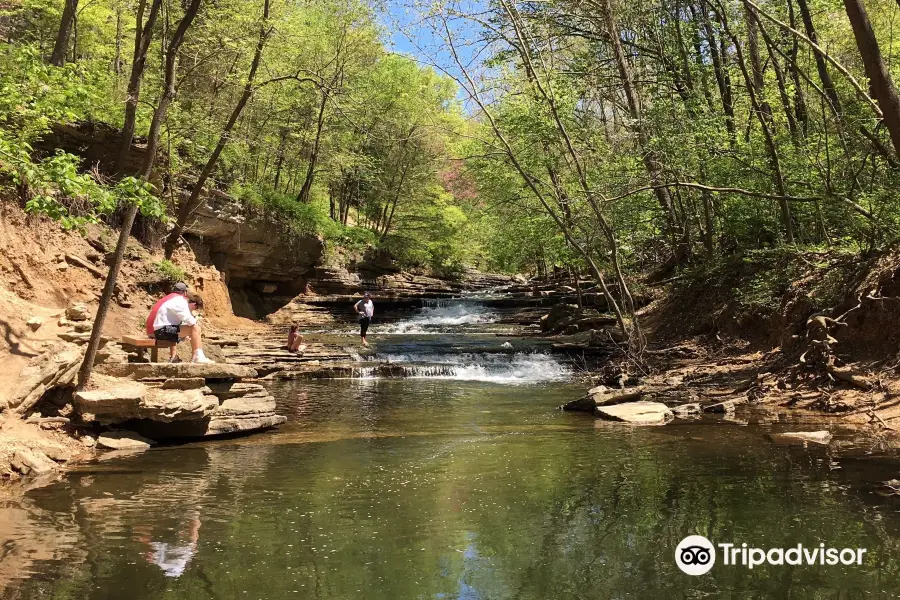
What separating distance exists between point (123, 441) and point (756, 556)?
747 centimetres

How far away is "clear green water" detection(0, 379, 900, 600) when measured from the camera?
4.13m

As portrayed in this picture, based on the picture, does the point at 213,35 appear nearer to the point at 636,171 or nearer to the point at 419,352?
the point at 419,352

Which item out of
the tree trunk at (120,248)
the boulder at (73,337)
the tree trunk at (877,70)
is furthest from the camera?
the boulder at (73,337)

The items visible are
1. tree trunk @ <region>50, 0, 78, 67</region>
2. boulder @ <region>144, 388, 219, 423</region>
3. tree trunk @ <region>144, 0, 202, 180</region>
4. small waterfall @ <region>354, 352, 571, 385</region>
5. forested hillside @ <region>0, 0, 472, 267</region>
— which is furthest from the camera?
small waterfall @ <region>354, 352, 571, 385</region>

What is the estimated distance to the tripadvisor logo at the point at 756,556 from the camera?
439cm

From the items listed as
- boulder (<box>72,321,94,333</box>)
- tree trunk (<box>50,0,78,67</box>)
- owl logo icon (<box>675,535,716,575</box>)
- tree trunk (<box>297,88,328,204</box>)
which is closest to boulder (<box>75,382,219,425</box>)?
boulder (<box>72,321,94,333</box>)

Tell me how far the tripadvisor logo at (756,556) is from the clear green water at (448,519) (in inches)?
3.3

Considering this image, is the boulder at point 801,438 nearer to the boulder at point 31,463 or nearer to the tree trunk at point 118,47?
the boulder at point 31,463

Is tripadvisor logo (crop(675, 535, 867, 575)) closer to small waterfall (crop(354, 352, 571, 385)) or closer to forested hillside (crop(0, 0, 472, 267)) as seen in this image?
forested hillside (crop(0, 0, 472, 267))

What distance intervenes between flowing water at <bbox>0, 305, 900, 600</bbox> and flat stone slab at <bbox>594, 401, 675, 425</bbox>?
540 millimetres

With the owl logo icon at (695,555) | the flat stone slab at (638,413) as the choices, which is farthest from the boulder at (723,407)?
the owl logo icon at (695,555)

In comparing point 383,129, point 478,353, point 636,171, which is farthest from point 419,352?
point 383,129

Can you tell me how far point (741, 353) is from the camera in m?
14.1

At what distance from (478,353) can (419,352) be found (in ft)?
6.16
